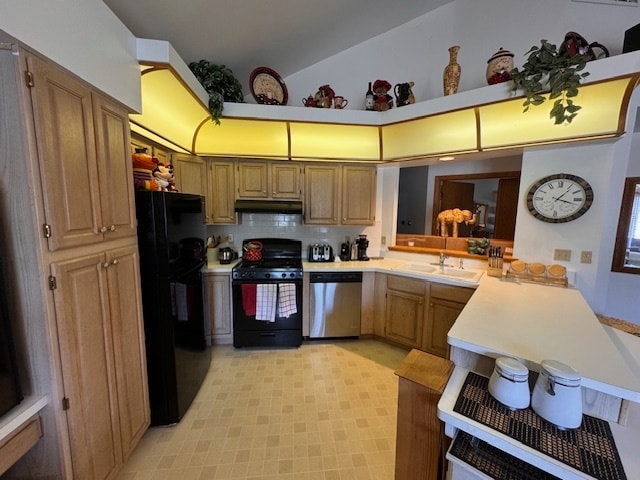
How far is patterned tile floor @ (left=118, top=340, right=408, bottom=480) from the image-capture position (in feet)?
5.19

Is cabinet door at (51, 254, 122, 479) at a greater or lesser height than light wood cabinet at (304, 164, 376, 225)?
lesser

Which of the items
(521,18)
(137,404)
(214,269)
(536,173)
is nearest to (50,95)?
(137,404)

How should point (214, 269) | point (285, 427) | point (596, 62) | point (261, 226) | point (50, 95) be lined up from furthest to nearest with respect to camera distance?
point (261, 226)
point (214, 269)
point (285, 427)
point (596, 62)
point (50, 95)

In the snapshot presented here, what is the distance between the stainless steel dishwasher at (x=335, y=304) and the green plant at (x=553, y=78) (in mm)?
2117

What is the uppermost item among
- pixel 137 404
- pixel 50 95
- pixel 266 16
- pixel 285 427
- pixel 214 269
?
pixel 266 16

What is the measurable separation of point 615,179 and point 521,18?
164 cm

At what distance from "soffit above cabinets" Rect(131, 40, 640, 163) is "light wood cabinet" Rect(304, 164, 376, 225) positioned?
6.6 inches

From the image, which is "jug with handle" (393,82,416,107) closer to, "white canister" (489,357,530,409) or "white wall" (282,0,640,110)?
"white wall" (282,0,640,110)

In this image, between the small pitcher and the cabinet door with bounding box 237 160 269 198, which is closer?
the small pitcher

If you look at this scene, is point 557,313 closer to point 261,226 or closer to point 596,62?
point 596,62

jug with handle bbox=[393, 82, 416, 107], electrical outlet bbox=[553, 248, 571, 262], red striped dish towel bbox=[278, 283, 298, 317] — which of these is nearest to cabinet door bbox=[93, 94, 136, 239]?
red striped dish towel bbox=[278, 283, 298, 317]

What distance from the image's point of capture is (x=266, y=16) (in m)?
2.16

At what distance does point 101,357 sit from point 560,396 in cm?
196

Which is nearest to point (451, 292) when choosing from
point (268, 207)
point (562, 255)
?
point (562, 255)
